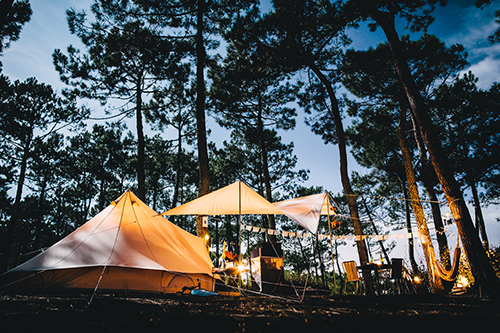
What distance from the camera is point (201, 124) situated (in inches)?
285

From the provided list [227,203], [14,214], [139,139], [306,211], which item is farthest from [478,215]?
[14,214]

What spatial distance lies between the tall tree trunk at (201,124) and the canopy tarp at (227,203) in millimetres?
858

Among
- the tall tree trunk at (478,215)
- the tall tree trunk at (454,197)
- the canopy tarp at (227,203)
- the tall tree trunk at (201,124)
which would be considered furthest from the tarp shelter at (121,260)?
the tall tree trunk at (478,215)

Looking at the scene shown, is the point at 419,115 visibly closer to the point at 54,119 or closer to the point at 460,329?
the point at 460,329

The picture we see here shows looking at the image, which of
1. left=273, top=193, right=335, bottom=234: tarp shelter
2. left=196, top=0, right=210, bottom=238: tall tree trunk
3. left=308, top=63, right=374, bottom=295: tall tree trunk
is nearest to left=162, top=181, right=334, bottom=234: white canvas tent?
left=273, top=193, right=335, bottom=234: tarp shelter

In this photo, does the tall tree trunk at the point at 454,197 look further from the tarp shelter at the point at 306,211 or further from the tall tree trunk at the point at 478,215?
the tall tree trunk at the point at 478,215

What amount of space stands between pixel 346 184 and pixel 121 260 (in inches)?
239

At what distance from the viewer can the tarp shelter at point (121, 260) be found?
4.04 meters

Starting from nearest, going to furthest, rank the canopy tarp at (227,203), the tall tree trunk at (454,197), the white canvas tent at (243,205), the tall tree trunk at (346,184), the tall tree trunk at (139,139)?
the tall tree trunk at (454,197)
the white canvas tent at (243,205)
the canopy tarp at (227,203)
the tall tree trunk at (346,184)
the tall tree trunk at (139,139)

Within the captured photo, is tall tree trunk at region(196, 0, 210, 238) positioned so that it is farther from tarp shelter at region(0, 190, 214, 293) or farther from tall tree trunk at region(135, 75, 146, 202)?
tall tree trunk at region(135, 75, 146, 202)

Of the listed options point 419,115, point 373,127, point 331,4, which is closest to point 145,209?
point 419,115

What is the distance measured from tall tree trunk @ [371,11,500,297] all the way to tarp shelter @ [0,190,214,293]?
438 centimetres

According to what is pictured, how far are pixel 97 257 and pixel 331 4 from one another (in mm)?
8834

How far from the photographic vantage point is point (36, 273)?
13.1ft
